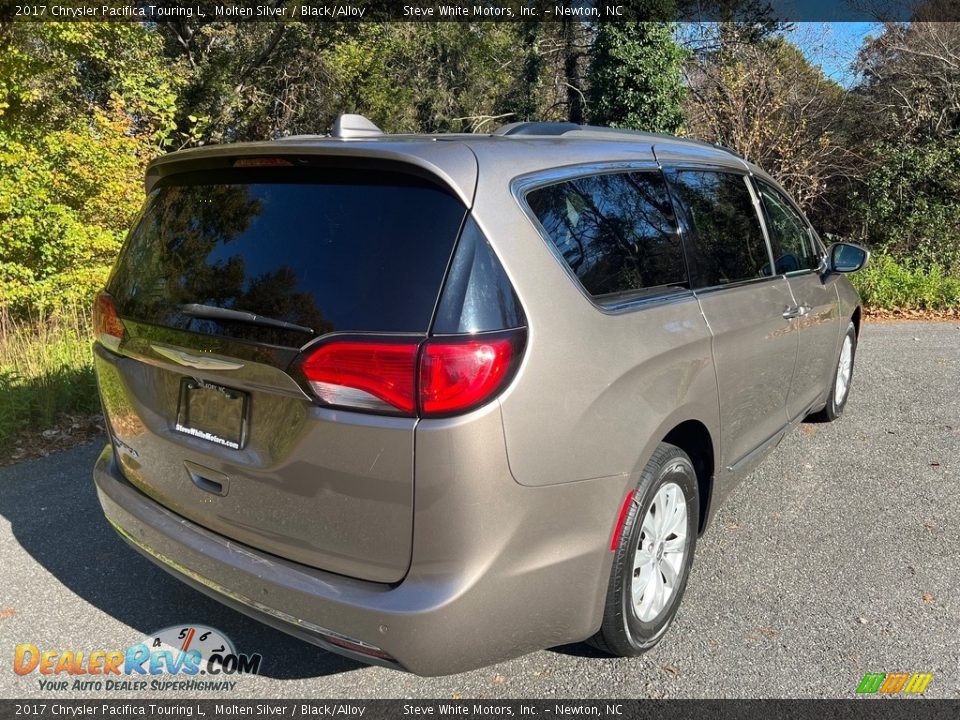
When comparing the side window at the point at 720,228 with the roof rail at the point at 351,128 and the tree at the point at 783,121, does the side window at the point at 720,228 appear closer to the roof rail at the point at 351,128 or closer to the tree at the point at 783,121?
the roof rail at the point at 351,128

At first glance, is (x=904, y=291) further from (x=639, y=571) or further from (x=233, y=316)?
(x=233, y=316)

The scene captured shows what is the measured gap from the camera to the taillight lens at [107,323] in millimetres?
2682

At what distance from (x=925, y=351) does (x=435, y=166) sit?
25.0 feet

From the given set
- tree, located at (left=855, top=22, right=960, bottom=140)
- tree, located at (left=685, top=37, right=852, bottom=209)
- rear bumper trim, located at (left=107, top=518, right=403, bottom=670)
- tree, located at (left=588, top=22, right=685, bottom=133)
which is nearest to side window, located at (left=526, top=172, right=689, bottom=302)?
rear bumper trim, located at (left=107, top=518, right=403, bottom=670)

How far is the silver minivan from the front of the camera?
198cm

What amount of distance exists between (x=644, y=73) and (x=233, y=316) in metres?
17.3

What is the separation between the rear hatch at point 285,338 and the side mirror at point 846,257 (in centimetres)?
327

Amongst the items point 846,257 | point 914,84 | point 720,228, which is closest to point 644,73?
point 914,84

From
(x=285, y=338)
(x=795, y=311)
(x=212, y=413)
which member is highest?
(x=285, y=338)

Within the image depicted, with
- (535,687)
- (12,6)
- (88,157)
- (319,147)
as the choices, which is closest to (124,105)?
(12,6)

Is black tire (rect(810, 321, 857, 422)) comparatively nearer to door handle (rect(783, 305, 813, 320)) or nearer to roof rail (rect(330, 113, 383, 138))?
door handle (rect(783, 305, 813, 320))

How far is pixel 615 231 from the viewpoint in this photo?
2613 mm

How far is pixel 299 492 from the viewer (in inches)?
83.8

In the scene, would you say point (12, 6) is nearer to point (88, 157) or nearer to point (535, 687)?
point (88, 157)
